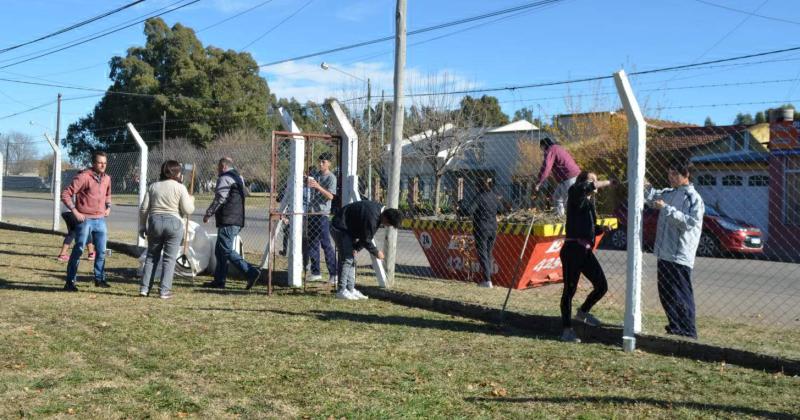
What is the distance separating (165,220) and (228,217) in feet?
3.66

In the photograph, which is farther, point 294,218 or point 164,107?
point 164,107

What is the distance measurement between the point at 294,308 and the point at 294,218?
187 cm

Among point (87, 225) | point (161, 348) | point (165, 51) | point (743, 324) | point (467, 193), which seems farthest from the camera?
point (165, 51)

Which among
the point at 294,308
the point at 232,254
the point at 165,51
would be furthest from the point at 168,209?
the point at 165,51

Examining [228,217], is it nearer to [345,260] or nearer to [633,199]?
[345,260]

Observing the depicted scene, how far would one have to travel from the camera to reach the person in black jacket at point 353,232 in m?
8.34

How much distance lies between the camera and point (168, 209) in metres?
8.52

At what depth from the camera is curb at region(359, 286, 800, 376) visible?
18.5 ft

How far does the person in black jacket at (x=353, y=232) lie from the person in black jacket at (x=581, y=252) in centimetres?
195

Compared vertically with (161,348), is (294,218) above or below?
above

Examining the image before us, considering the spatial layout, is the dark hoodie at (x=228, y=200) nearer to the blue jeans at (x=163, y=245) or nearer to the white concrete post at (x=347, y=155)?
the blue jeans at (x=163, y=245)

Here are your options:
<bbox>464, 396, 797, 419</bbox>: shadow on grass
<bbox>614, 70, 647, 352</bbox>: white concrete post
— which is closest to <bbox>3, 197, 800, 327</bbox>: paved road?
<bbox>614, 70, 647, 352</bbox>: white concrete post

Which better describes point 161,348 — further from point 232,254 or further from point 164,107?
point 164,107

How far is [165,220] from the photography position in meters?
8.48
